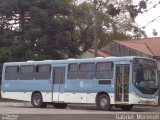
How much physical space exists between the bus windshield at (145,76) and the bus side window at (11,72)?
380 inches

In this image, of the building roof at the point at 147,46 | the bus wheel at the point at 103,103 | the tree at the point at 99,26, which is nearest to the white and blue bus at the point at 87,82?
the bus wheel at the point at 103,103

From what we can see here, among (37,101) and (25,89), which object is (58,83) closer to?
(37,101)

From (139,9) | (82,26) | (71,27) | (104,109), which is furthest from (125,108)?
(82,26)

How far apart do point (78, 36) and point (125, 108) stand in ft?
106

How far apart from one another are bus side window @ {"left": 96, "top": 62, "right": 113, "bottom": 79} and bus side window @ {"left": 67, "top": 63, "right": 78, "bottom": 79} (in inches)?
69.5

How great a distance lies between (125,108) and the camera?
28.5m

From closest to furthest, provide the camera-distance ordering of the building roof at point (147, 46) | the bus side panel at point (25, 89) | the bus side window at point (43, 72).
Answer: the bus side panel at point (25, 89) → the bus side window at point (43, 72) → the building roof at point (147, 46)

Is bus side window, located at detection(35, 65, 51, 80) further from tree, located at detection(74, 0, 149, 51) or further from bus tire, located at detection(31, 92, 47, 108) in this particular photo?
tree, located at detection(74, 0, 149, 51)

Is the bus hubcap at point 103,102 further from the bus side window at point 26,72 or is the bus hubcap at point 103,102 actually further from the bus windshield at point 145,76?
the bus side window at point 26,72

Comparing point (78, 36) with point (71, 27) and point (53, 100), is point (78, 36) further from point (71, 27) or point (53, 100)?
point (53, 100)

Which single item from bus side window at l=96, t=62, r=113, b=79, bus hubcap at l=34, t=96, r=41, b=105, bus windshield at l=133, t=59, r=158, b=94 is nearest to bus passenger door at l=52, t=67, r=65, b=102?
bus hubcap at l=34, t=96, r=41, b=105

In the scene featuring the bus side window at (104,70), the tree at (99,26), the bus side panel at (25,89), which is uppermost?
A: the tree at (99,26)

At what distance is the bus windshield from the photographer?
26.5 metres

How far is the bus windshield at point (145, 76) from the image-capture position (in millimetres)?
26469
